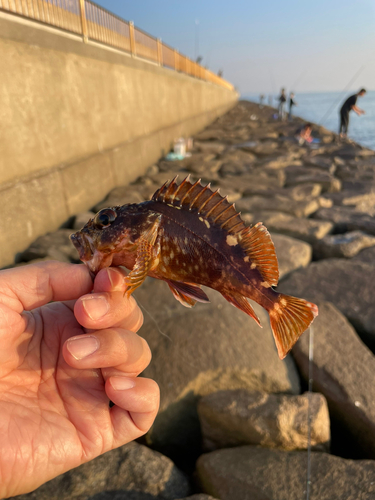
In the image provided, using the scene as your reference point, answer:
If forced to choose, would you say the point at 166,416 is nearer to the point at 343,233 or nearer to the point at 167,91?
the point at 343,233

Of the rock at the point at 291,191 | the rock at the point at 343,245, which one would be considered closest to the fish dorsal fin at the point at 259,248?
the rock at the point at 343,245

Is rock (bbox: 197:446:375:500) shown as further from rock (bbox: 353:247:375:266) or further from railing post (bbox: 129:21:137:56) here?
railing post (bbox: 129:21:137:56)

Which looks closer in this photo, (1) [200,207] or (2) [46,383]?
(1) [200,207]

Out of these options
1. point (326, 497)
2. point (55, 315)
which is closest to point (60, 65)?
point (55, 315)

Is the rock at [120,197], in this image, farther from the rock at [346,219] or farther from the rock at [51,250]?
the rock at [346,219]

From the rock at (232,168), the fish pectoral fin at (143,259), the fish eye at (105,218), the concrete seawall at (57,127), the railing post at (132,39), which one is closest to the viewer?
the fish pectoral fin at (143,259)

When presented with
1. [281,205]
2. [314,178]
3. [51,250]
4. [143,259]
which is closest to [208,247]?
[143,259]

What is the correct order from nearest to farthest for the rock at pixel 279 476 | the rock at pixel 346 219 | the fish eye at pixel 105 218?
the fish eye at pixel 105 218
the rock at pixel 279 476
the rock at pixel 346 219
